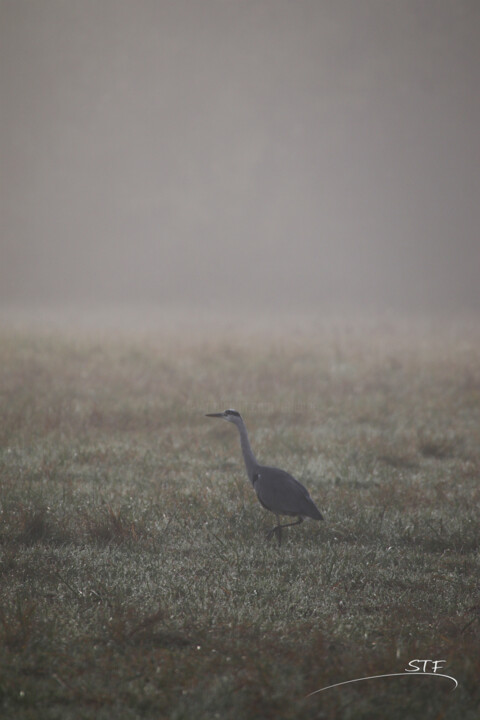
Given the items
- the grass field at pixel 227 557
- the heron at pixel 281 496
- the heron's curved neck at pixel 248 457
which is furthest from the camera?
the heron's curved neck at pixel 248 457

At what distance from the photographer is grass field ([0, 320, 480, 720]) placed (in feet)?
13.4

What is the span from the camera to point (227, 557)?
625cm

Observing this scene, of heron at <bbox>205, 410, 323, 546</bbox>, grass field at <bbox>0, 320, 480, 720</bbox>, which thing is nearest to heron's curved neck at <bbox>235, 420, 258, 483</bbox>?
heron at <bbox>205, 410, 323, 546</bbox>

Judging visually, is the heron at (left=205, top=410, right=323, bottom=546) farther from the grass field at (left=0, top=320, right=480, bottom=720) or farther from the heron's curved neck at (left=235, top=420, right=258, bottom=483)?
the grass field at (left=0, top=320, right=480, bottom=720)

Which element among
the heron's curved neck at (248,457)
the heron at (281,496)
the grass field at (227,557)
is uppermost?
the heron's curved neck at (248,457)

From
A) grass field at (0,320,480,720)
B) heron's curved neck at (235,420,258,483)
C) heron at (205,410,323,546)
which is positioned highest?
heron's curved neck at (235,420,258,483)

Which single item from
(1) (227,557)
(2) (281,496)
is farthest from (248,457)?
(1) (227,557)

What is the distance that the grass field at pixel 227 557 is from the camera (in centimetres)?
408

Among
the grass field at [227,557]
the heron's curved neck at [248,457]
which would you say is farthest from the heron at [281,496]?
the grass field at [227,557]

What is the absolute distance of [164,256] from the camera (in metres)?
77.2

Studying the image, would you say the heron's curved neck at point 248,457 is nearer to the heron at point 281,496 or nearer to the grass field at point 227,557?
the heron at point 281,496

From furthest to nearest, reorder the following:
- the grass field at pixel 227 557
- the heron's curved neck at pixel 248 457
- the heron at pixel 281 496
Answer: the heron's curved neck at pixel 248 457
the heron at pixel 281 496
the grass field at pixel 227 557

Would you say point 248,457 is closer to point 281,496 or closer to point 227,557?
point 281,496

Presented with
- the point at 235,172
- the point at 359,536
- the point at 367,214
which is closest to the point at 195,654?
the point at 359,536
